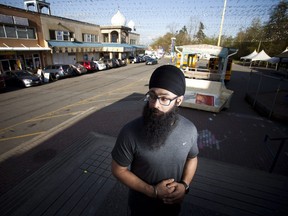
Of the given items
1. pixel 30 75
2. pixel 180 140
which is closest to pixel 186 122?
pixel 180 140

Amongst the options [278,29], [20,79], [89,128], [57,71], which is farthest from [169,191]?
[278,29]

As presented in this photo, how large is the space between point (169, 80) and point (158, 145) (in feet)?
2.18

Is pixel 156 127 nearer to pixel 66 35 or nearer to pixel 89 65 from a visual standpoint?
pixel 89 65

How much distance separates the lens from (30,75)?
15664mm

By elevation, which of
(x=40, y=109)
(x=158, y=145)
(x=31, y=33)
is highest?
(x=31, y=33)

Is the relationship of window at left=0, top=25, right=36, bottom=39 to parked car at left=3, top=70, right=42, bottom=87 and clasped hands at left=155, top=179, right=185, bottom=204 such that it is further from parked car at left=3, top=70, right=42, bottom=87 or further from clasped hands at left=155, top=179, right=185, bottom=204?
clasped hands at left=155, top=179, right=185, bottom=204

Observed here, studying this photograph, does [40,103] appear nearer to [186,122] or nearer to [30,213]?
[30,213]

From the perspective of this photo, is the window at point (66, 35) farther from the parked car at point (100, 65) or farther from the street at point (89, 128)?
the street at point (89, 128)

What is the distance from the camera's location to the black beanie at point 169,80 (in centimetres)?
168

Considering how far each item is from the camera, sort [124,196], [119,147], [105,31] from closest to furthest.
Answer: [119,147] → [124,196] → [105,31]

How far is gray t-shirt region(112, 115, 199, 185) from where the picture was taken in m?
1.65

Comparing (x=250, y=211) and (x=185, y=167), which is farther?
(x=250, y=211)

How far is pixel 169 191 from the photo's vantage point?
1654 mm

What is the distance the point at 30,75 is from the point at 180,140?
712 inches
